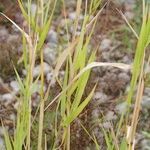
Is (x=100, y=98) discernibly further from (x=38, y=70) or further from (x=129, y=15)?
(x=129, y=15)

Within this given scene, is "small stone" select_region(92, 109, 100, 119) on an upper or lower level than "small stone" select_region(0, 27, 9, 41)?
lower

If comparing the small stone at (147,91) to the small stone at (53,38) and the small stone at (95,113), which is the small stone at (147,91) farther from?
the small stone at (53,38)

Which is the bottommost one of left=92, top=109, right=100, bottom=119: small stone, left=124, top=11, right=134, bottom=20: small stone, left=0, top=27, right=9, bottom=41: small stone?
left=92, top=109, right=100, bottom=119: small stone

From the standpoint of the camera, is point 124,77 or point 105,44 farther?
point 105,44

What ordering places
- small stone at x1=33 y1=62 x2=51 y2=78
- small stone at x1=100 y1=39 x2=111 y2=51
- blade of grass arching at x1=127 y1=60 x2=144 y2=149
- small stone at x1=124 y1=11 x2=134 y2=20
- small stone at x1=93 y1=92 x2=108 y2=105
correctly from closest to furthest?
1. blade of grass arching at x1=127 y1=60 x2=144 y2=149
2. small stone at x1=93 y1=92 x2=108 y2=105
3. small stone at x1=33 y1=62 x2=51 y2=78
4. small stone at x1=100 y1=39 x2=111 y2=51
5. small stone at x1=124 y1=11 x2=134 y2=20

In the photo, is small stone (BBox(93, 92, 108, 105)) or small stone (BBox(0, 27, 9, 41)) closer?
small stone (BBox(93, 92, 108, 105))

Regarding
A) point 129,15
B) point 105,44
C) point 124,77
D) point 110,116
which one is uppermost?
point 129,15

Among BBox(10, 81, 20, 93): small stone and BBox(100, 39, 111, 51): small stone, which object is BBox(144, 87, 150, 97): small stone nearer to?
BBox(100, 39, 111, 51): small stone

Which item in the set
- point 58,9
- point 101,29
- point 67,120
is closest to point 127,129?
point 67,120

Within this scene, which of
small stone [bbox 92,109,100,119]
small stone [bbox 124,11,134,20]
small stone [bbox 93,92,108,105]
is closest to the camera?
small stone [bbox 92,109,100,119]

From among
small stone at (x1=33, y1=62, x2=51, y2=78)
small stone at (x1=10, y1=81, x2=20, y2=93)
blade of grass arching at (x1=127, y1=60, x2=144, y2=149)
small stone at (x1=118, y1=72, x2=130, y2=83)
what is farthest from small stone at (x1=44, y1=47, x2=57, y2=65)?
blade of grass arching at (x1=127, y1=60, x2=144, y2=149)

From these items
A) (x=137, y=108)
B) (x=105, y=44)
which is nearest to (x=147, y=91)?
(x=105, y=44)

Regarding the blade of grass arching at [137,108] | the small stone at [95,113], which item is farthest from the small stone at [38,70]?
the blade of grass arching at [137,108]
